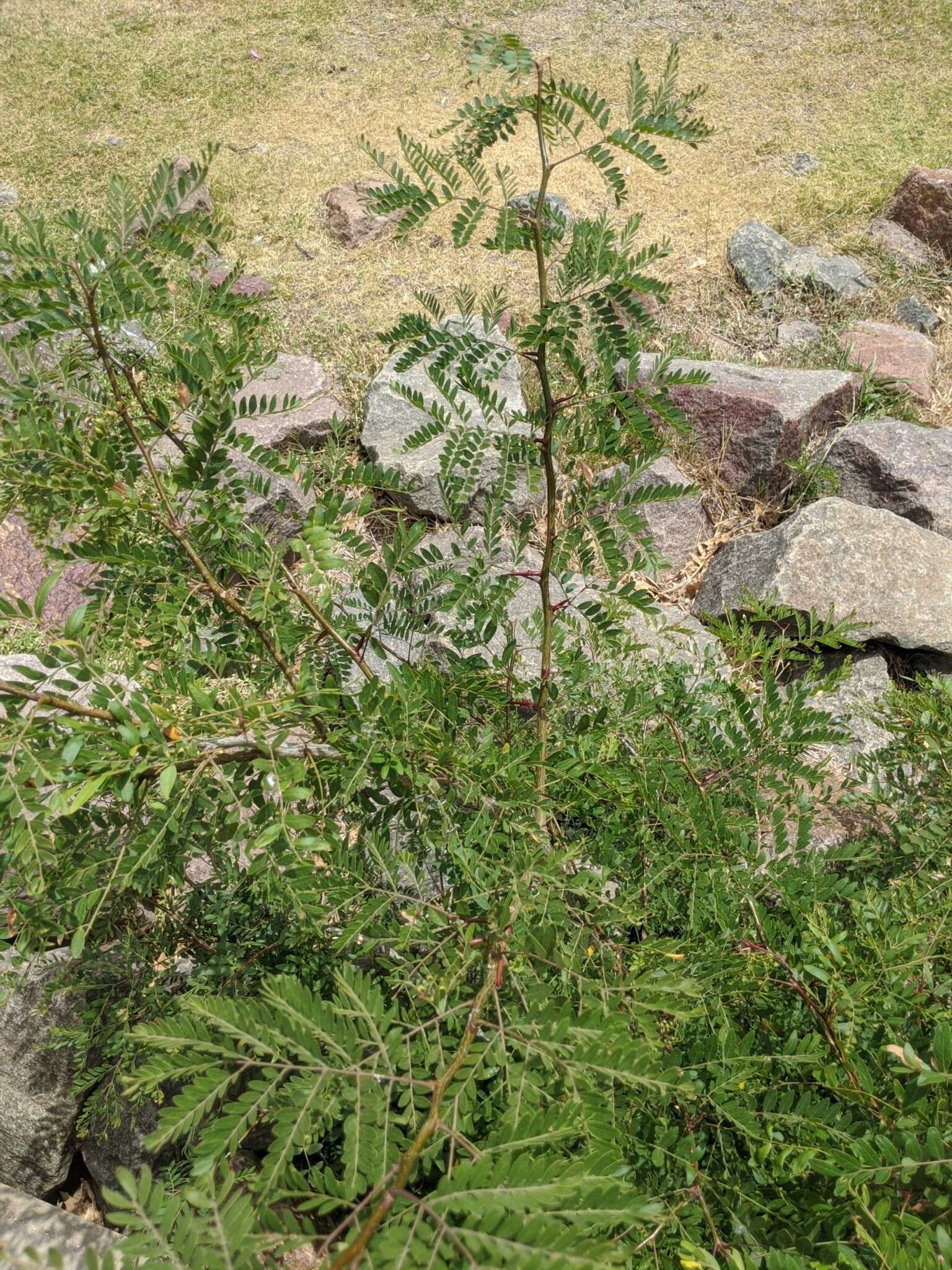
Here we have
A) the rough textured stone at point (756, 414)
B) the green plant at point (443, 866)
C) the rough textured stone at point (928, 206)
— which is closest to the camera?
the green plant at point (443, 866)

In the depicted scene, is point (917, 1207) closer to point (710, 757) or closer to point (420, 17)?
point (710, 757)

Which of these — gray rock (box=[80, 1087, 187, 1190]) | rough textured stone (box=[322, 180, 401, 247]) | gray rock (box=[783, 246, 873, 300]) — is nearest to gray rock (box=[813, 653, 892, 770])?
gray rock (box=[80, 1087, 187, 1190])

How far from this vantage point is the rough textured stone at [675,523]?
380cm

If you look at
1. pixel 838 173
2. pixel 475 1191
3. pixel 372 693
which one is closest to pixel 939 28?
pixel 838 173

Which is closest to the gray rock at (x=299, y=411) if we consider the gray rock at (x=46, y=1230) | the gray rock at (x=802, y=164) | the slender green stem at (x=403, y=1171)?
the gray rock at (x=46, y=1230)

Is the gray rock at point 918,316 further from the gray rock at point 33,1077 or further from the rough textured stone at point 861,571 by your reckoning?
the gray rock at point 33,1077

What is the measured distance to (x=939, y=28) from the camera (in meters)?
7.43

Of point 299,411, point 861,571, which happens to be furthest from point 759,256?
point 299,411

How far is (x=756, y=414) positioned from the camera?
13.1 ft

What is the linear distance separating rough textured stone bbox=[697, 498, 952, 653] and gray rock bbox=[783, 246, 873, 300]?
2.35 m

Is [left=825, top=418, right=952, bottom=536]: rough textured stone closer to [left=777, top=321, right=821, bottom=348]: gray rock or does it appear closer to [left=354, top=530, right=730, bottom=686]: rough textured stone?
[left=777, top=321, right=821, bottom=348]: gray rock

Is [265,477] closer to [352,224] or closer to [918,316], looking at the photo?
[352,224]

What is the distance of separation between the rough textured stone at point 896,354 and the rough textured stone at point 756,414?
1.33 feet

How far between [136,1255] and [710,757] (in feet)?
4.16
